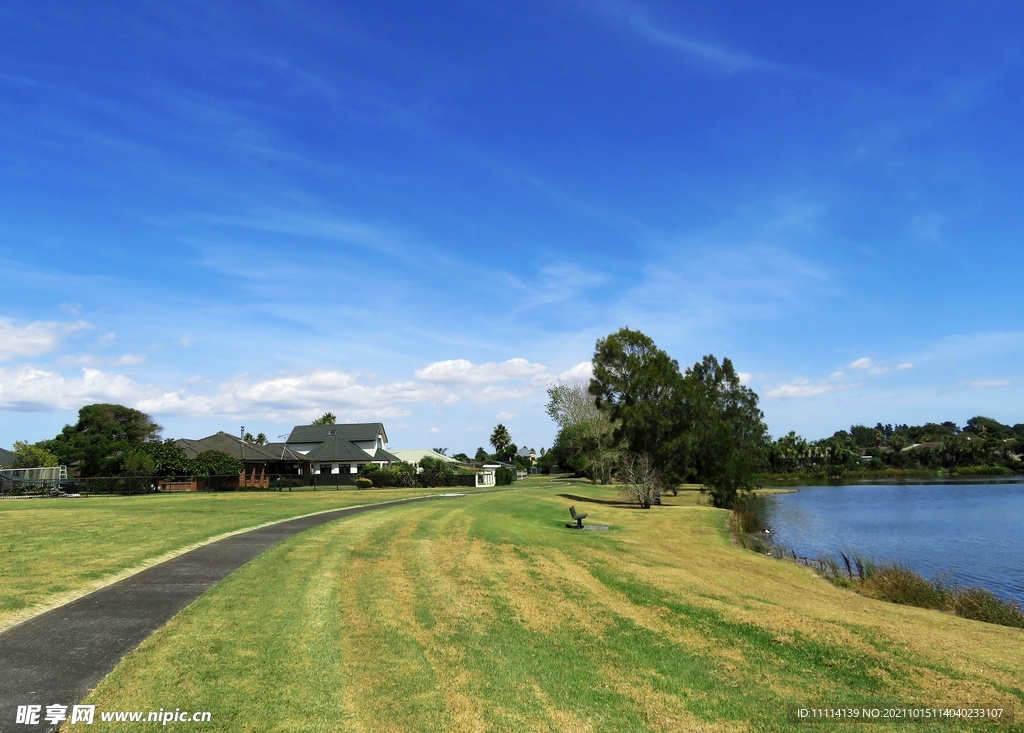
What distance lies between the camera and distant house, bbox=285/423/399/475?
84.6 meters

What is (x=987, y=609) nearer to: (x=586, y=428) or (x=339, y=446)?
(x=586, y=428)

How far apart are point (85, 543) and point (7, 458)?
66.1 metres

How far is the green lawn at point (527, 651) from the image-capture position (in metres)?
7.15

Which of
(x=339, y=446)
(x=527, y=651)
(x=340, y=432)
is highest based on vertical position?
(x=340, y=432)

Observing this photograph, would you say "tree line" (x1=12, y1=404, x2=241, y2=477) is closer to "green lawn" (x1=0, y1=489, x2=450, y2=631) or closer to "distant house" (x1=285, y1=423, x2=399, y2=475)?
"distant house" (x1=285, y1=423, x2=399, y2=475)

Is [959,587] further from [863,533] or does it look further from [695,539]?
[863,533]

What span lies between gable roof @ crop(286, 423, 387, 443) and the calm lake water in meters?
56.4

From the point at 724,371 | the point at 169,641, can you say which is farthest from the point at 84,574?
the point at 724,371

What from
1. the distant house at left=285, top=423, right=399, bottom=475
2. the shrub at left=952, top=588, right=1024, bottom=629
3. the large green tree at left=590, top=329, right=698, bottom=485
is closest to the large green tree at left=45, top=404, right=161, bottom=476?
the distant house at left=285, top=423, right=399, bottom=475

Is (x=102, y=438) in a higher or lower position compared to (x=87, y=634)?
higher

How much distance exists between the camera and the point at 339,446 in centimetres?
8625

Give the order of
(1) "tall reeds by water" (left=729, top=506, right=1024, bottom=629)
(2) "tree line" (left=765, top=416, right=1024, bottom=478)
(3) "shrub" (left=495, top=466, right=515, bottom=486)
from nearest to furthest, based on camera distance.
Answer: (1) "tall reeds by water" (left=729, top=506, right=1024, bottom=629) → (3) "shrub" (left=495, top=466, right=515, bottom=486) → (2) "tree line" (left=765, top=416, right=1024, bottom=478)

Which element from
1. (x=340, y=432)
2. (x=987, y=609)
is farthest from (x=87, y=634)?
(x=340, y=432)

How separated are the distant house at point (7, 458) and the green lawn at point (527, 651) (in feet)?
219
